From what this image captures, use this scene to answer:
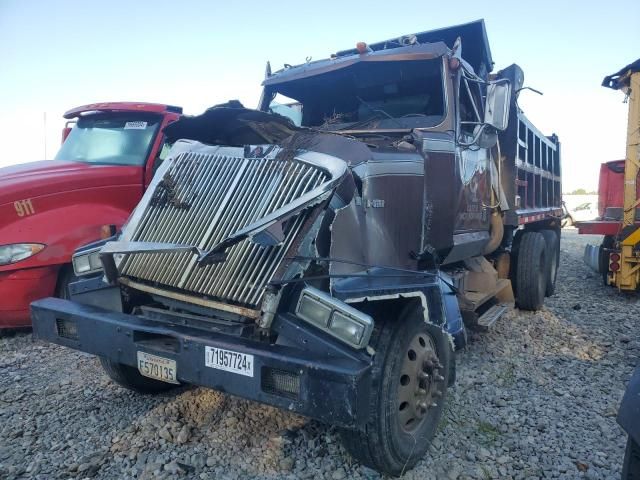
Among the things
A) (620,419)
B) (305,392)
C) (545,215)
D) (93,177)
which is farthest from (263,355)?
(545,215)

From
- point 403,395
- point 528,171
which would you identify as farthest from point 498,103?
point 528,171

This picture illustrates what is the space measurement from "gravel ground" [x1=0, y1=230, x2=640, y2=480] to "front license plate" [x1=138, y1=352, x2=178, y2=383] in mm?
563

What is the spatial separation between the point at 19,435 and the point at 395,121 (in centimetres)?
346

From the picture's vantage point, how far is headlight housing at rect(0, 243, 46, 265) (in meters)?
4.80

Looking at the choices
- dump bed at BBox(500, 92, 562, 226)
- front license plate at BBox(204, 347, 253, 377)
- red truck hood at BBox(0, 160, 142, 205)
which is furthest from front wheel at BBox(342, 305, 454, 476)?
red truck hood at BBox(0, 160, 142, 205)

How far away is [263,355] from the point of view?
2352mm

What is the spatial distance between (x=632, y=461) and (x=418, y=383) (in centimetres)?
115

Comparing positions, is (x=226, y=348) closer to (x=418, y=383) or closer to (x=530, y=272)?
(x=418, y=383)

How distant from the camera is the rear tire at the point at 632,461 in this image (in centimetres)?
194

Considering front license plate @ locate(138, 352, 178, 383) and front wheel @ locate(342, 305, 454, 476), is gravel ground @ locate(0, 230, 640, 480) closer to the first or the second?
front wheel @ locate(342, 305, 454, 476)

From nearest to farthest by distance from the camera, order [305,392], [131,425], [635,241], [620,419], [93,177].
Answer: [620,419] < [305,392] < [131,425] < [93,177] < [635,241]

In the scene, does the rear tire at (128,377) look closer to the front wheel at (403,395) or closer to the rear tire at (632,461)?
the front wheel at (403,395)

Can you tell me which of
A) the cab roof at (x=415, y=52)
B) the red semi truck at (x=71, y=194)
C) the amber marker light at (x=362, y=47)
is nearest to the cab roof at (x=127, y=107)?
the red semi truck at (x=71, y=194)

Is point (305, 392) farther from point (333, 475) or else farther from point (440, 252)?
point (440, 252)
